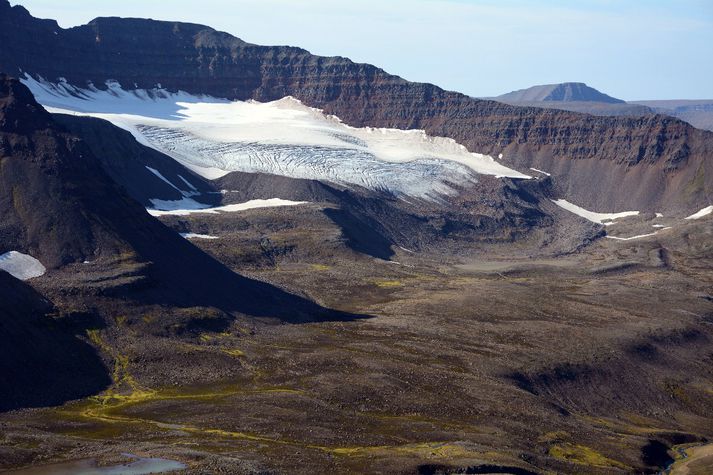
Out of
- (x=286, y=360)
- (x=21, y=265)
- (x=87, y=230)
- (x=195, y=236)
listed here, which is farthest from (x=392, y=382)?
(x=195, y=236)

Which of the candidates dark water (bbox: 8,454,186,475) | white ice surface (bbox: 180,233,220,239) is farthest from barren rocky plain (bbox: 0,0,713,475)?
white ice surface (bbox: 180,233,220,239)

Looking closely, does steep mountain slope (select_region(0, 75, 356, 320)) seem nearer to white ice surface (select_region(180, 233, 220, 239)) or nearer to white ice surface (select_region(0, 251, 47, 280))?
white ice surface (select_region(0, 251, 47, 280))

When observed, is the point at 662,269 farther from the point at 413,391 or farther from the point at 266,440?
the point at 266,440

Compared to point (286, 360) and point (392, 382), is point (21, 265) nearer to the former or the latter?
point (286, 360)

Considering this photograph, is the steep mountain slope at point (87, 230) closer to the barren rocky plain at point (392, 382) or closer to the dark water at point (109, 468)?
the barren rocky plain at point (392, 382)

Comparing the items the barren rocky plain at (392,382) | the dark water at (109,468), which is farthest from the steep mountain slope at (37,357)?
the dark water at (109,468)

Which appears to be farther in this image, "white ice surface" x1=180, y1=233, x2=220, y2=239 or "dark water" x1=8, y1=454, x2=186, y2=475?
"white ice surface" x1=180, y1=233, x2=220, y2=239
